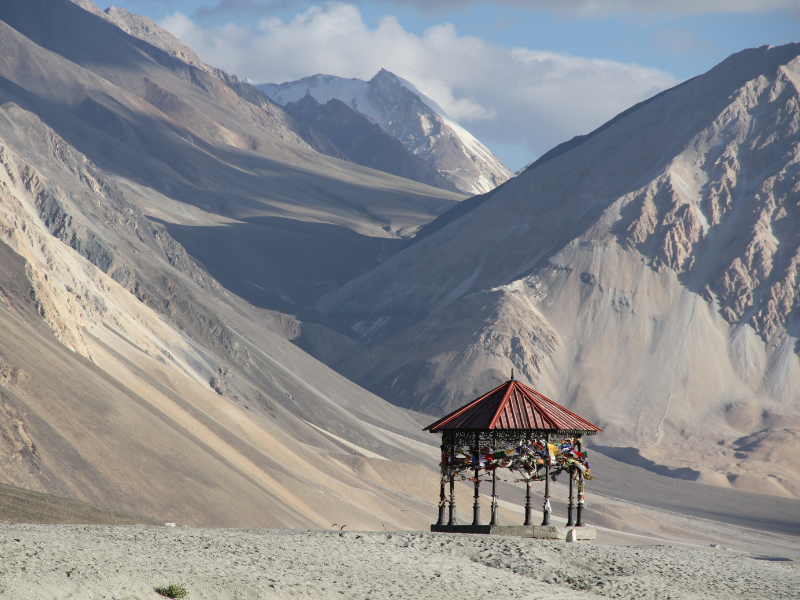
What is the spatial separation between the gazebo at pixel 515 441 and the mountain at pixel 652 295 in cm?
6281

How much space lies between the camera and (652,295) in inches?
3775

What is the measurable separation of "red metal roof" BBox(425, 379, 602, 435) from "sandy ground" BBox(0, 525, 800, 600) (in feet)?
7.01

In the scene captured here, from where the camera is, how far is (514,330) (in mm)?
92750

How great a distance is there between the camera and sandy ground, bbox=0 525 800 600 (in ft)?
37.1

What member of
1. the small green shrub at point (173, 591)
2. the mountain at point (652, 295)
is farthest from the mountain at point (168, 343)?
the small green shrub at point (173, 591)

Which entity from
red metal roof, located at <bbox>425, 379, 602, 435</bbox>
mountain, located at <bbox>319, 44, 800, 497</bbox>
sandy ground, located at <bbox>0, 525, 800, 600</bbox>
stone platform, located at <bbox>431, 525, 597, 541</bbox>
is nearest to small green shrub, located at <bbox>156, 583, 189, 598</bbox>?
sandy ground, located at <bbox>0, 525, 800, 600</bbox>

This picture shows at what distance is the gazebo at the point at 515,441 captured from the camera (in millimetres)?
16812

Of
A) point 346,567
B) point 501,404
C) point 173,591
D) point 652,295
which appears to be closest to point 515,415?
point 501,404

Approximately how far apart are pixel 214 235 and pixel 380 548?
127 meters

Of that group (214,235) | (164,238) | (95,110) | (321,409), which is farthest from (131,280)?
(95,110)

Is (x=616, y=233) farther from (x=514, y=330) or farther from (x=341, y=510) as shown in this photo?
(x=341, y=510)

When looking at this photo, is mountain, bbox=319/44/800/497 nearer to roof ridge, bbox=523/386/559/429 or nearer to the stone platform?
the stone platform

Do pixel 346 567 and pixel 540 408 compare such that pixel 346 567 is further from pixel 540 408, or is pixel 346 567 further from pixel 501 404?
pixel 540 408

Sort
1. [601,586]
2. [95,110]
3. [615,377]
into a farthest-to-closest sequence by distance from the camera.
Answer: [95,110] → [615,377] → [601,586]
